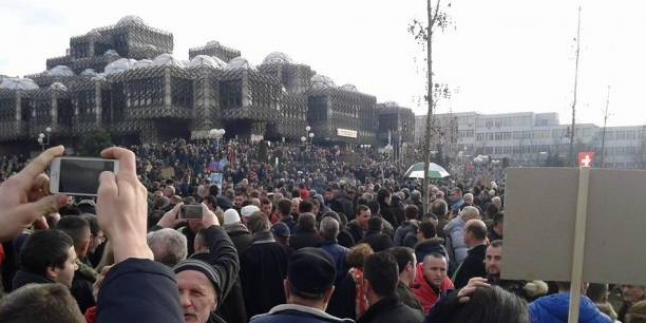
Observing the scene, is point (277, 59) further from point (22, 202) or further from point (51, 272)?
point (22, 202)

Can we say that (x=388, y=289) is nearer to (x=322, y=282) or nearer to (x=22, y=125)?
(x=322, y=282)

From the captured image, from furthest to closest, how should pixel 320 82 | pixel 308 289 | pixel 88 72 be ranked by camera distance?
pixel 320 82 < pixel 88 72 < pixel 308 289


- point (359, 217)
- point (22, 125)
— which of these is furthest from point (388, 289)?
point (22, 125)

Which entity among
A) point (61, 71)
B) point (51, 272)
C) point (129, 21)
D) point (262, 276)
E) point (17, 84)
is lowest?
point (262, 276)

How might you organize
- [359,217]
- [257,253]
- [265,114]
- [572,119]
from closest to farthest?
[257,253], [359,217], [572,119], [265,114]

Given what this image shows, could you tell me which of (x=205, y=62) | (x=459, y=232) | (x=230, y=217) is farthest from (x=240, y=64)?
(x=459, y=232)

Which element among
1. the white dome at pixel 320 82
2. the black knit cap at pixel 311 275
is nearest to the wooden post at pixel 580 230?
the black knit cap at pixel 311 275

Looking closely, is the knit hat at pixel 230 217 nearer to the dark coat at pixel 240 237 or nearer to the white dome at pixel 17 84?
the dark coat at pixel 240 237

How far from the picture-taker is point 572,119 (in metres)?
21.2

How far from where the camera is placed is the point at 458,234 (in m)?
7.59

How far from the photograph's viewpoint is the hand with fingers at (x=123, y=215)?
1616 mm

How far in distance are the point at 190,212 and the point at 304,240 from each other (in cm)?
317

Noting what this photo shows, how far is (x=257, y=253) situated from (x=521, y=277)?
380 centimetres

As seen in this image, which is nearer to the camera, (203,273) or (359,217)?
(203,273)
